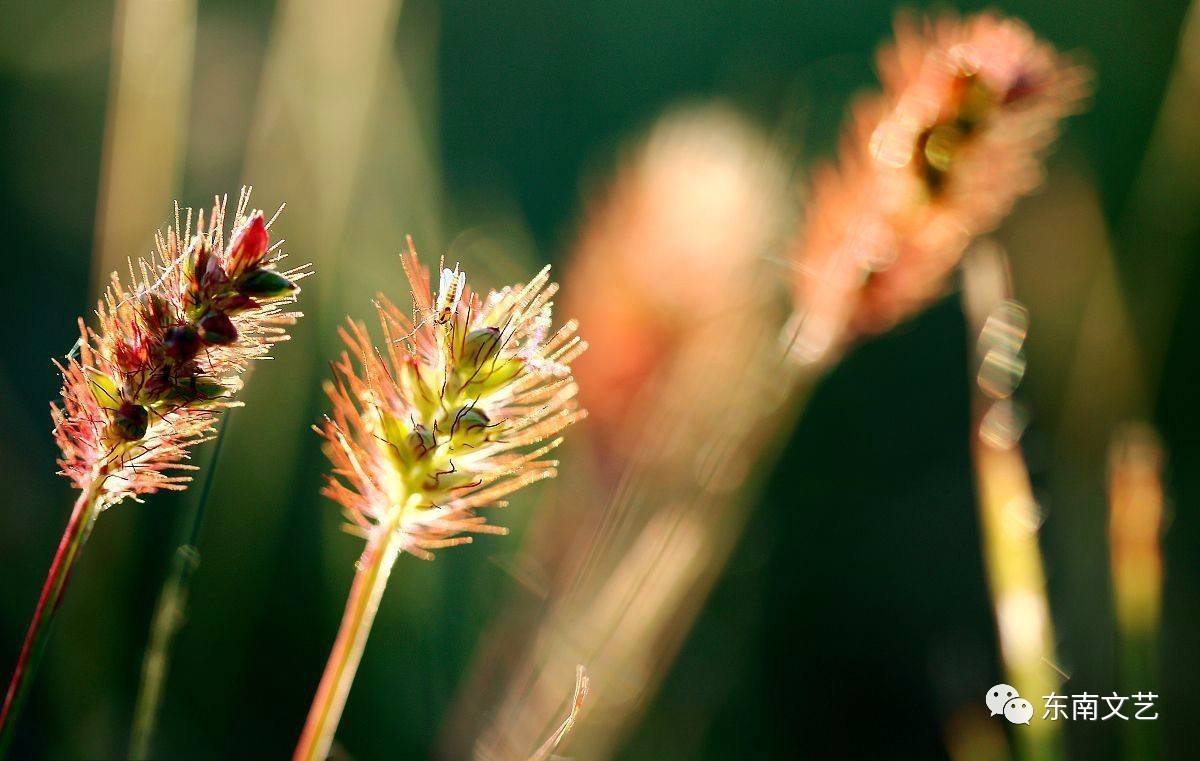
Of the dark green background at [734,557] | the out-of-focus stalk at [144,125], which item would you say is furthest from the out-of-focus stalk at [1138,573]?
the out-of-focus stalk at [144,125]

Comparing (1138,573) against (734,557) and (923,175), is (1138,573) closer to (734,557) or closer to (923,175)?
(923,175)

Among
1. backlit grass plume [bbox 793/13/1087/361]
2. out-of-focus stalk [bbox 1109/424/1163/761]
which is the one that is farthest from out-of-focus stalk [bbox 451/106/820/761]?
out-of-focus stalk [bbox 1109/424/1163/761]

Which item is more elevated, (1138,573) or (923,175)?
(923,175)

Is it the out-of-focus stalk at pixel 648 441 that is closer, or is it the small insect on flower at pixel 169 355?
the small insect on flower at pixel 169 355

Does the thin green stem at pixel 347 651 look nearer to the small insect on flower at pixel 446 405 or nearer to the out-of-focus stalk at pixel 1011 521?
the small insect on flower at pixel 446 405

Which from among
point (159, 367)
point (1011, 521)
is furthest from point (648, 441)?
point (159, 367)
